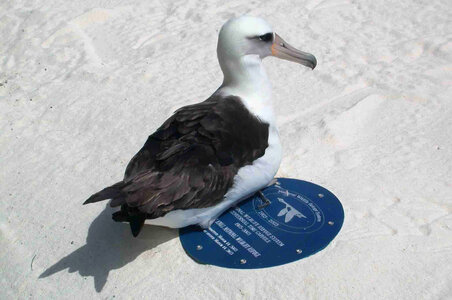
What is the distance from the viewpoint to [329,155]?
16.4 feet

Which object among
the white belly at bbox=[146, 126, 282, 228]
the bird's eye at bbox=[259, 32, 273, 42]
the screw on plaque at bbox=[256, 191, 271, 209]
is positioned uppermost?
the bird's eye at bbox=[259, 32, 273, 42]

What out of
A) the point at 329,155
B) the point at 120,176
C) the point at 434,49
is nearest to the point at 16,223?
the point at 120,176

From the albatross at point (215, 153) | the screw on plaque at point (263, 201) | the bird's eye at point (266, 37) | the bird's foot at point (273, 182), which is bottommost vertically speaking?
the bird's foot at point (273, 182)

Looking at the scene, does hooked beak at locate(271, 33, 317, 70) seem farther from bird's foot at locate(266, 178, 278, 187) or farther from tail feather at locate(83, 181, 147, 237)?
tail feather at locate(83, 181, 147, 237)

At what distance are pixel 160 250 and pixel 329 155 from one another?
1722 mm

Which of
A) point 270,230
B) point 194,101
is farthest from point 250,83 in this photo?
point 194,101

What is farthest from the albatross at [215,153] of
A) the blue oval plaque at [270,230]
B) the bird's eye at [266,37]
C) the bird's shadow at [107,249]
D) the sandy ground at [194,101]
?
the sandy ground at [194,101]

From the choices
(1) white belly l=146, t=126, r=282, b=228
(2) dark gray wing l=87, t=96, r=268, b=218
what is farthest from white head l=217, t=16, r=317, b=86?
(1) white belly l=146, t=126, r=282, b=228

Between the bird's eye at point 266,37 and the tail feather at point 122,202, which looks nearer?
the tail feather at point 122,202

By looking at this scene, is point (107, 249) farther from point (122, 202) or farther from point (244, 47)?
point (244, 47)

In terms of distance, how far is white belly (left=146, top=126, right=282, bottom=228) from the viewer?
13.0ft

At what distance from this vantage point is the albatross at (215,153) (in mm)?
3658

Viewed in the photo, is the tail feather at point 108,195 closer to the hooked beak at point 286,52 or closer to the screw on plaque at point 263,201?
the screw on plaque at point 263,201

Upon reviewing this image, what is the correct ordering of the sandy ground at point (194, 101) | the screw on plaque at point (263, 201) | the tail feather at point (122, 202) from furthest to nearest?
1. the screw on plaque at point (263, 201)
2. the sandy ground at point (194, 101)
3. the tail feather at point (122, 202)
